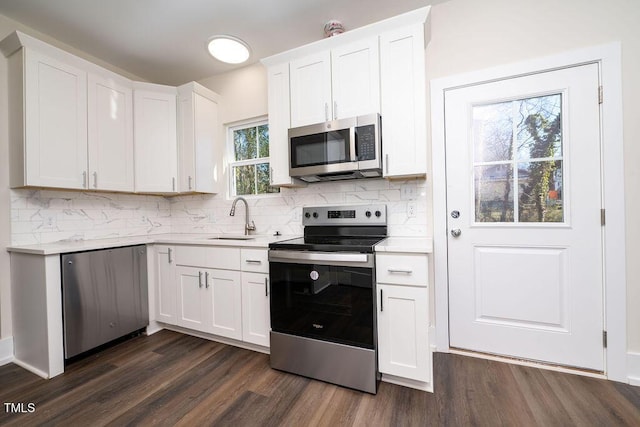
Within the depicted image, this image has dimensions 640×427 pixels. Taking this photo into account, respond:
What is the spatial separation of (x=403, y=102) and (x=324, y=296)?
1.40 m

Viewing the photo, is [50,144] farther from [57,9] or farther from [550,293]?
[550,293]

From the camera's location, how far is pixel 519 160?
1.87 metres

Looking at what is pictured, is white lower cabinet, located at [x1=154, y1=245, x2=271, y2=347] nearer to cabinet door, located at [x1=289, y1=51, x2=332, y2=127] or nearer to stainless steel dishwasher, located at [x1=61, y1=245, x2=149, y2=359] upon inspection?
stainless steel dishwasher, located at [x1=61, y1=245, x2=149, y2=359]

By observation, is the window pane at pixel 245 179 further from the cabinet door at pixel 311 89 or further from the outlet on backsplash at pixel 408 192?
the outlet on backsplash at pixel 408 192

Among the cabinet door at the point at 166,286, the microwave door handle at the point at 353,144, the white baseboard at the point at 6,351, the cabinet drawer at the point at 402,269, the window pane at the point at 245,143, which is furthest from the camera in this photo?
the window pane at the point at 245,143

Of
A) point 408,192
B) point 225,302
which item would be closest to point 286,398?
point 225,302

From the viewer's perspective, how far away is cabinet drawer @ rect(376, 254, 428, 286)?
1.54 meters

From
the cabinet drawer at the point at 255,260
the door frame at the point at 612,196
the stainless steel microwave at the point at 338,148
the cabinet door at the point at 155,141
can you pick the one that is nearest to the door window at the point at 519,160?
the door frame at the point at 612,196

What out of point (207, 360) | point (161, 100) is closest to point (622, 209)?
point (207, 360)

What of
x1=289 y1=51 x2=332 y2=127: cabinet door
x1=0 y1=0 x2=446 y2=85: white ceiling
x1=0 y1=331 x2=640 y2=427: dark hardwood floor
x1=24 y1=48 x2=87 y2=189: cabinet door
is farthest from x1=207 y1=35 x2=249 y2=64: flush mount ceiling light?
x1=0 y1=331 x2=640 y2=427: dark hardwood floor

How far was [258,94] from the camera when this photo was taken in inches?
109

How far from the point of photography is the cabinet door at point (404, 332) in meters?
1.54

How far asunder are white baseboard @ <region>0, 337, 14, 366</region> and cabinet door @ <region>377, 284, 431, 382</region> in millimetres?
2734

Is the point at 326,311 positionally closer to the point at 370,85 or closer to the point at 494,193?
the point at 494,193
